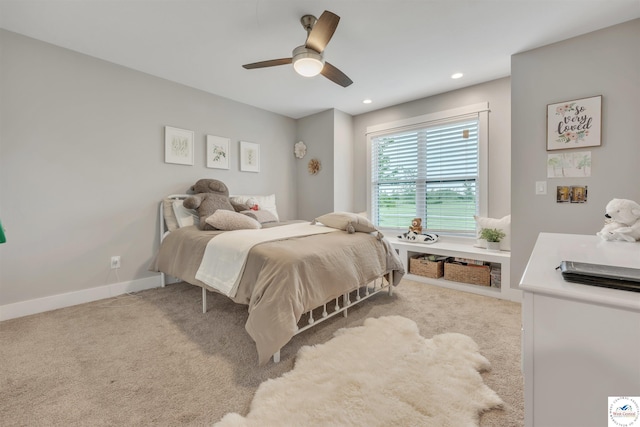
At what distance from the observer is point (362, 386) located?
1.37m

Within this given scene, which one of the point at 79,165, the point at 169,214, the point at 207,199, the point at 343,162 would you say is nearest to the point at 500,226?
the point at 343,162

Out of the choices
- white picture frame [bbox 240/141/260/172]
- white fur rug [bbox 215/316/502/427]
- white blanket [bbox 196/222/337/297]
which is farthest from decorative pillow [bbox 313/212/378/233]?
white picture frame [bbox 240/141/260/172]

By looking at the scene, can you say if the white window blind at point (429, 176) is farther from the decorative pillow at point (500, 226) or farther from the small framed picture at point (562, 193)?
the small framed picture at point (562, 193)

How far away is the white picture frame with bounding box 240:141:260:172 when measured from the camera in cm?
387

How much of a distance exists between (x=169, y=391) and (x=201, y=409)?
258 mm

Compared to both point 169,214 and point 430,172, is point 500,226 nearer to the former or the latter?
point 430,172

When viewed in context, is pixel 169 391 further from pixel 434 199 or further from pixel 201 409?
pixel 434 199

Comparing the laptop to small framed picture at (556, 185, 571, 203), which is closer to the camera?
the laptop

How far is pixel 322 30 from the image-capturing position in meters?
1.77

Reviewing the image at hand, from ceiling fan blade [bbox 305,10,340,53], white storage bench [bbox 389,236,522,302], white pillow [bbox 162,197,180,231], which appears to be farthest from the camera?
white pillow [bbox 162,197,180,231]

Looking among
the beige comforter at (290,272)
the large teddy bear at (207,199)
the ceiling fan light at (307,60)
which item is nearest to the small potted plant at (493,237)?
the beige comforter at (290,272)

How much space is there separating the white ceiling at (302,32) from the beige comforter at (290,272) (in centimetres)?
175

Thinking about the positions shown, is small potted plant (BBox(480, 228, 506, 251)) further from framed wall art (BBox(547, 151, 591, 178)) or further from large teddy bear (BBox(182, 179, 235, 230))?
large teddy bear (BBox(182, 179, 235, 230))
